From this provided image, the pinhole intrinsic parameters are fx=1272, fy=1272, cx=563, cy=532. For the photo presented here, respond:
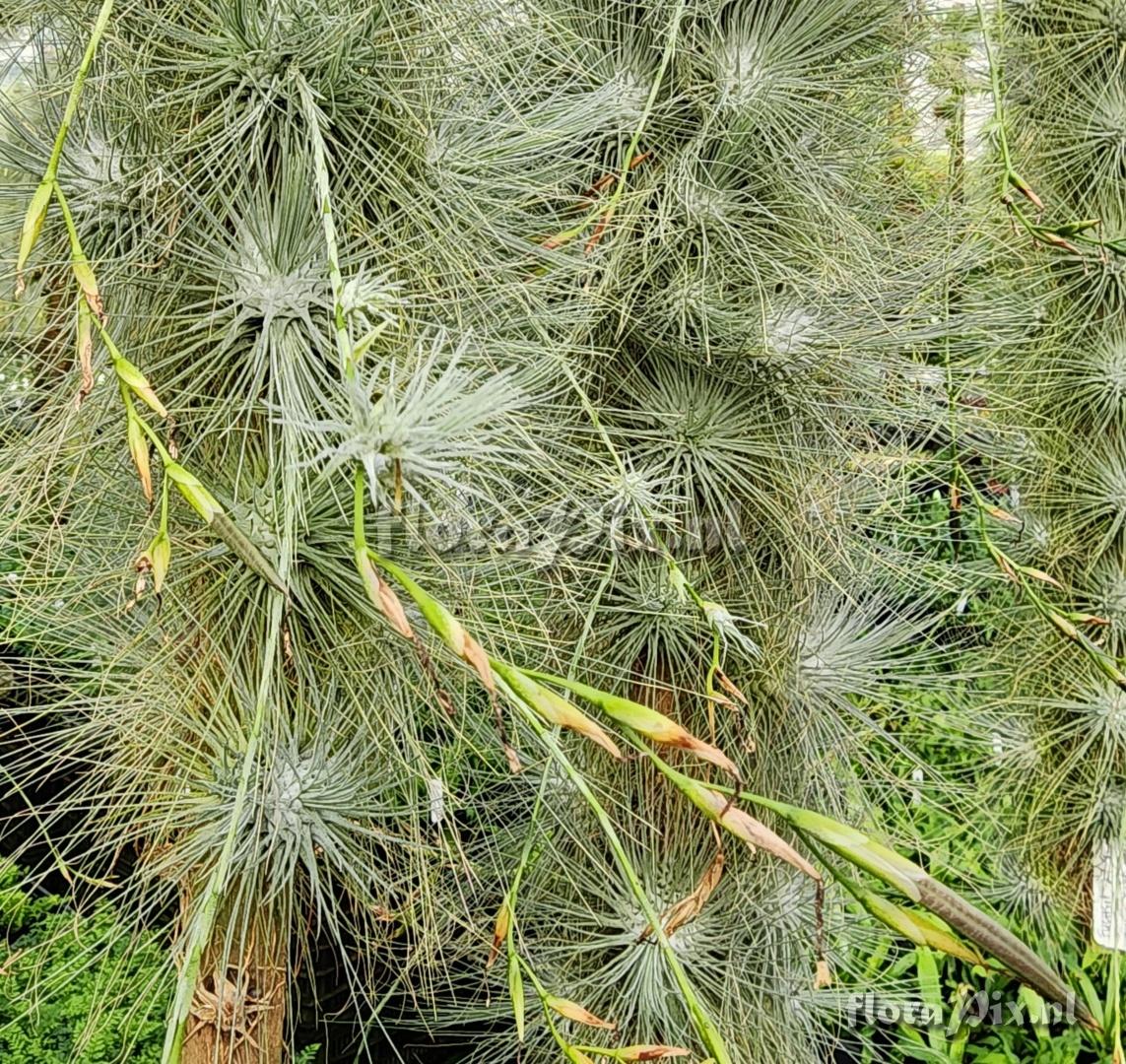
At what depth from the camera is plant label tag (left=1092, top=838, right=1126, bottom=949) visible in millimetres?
1219

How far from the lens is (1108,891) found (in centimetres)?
124

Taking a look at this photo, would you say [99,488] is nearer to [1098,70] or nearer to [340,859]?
[340,859]

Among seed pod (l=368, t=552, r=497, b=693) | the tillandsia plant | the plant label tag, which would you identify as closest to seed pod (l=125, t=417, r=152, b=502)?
the tillandsia plant

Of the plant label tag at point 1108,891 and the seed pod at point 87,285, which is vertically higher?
the seed pod at point 87,285

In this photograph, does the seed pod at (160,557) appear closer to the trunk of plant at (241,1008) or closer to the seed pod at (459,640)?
the seed pod at (459,640)

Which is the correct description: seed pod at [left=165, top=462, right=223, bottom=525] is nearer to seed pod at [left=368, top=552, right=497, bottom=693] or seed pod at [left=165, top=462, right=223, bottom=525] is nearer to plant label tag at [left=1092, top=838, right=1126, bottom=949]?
seed pod at [left=368, top=552, right=497, bottom=693]

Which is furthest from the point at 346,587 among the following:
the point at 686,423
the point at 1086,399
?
the point at 1086,399

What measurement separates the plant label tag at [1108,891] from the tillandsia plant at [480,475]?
297 millimetres

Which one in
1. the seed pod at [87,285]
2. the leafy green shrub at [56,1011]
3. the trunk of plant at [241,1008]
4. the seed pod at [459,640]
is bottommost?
the leafy green shrub at [56,1011]

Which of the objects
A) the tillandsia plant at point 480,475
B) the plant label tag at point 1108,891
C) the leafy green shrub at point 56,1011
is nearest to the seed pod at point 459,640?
the tillandsia plant at point 480,475

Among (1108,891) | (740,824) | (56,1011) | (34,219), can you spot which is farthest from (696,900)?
(1108,891)

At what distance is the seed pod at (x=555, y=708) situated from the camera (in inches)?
14.3

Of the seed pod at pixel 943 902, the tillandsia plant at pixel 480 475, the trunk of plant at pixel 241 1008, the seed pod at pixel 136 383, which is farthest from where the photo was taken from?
the trunk of plant at pixel 241 1008

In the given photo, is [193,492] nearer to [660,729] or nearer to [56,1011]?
[660,729]
